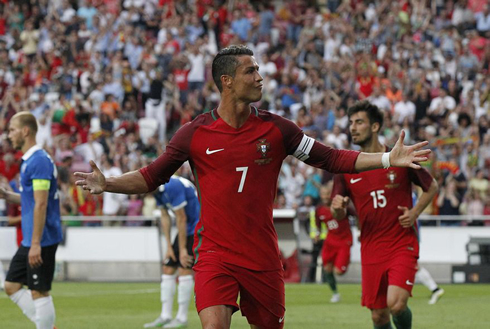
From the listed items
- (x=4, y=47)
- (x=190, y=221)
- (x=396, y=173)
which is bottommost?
(x=190, y=221)

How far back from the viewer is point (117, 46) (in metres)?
30.0

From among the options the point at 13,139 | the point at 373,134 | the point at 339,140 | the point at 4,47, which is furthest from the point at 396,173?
the point at 4,47

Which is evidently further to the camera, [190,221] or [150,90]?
[150,90]

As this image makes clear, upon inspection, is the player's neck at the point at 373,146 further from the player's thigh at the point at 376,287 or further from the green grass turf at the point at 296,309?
the green grass turf at the point at 296,309

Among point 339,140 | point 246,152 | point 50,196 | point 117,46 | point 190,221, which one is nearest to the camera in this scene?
point 246,152

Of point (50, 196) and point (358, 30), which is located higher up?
point (358, 30)

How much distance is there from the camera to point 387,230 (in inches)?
402

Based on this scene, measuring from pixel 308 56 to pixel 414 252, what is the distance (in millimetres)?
18472

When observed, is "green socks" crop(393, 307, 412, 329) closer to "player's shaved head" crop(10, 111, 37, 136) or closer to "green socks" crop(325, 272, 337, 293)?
"player's shaved head" crop(10, 111, 37, 136)

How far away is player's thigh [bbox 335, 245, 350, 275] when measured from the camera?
61.6ft

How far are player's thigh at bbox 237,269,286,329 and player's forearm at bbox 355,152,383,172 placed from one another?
104 cm

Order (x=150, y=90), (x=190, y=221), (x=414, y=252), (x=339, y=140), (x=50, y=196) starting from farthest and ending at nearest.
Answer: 1. (x=150, y=90)
2. (x=339, y=140)
3. (x=190, y=221)
4. (x=50, y=196)
5. (x=414, y=252)

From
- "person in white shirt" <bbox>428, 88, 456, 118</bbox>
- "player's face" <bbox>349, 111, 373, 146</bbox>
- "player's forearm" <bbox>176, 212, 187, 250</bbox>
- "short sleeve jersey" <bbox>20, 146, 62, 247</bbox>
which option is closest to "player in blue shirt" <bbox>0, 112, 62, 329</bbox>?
"short sleeve jersey" <bbox>20, 146, 62, 247</bbox>

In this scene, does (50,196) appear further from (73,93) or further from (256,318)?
(73,93)
